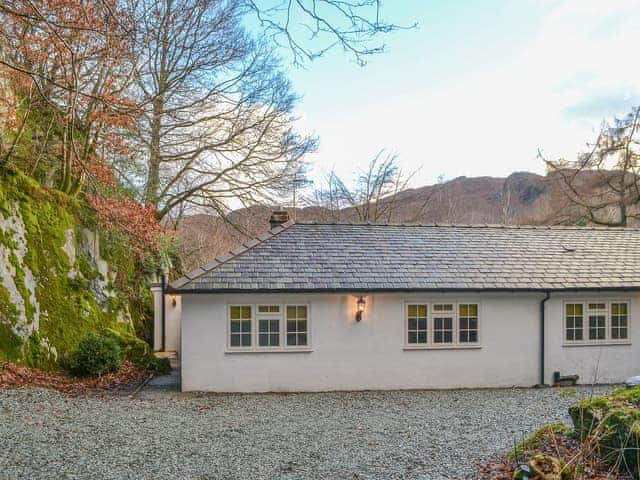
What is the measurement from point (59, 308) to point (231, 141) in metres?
7.78

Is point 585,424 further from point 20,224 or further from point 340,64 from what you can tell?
point 20,224

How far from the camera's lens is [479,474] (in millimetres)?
5293

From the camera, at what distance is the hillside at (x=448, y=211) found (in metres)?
19.4

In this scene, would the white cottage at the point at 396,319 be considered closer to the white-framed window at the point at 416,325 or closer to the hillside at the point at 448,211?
→ the white-framed window at the point at 416,325

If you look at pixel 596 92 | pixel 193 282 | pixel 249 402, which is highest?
pixel 596 92

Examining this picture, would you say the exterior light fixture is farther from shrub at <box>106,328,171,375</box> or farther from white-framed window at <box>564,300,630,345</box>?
shrub at <box>106,328,171,375</box>

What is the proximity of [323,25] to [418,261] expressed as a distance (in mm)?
8885

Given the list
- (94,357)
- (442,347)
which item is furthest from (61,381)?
(442,347)

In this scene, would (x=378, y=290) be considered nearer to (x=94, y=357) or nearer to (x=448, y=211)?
(x=94, y=357)

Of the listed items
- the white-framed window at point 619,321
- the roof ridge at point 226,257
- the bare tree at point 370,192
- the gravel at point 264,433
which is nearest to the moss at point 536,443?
the gravel at point 264,433

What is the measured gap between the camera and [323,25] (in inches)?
174

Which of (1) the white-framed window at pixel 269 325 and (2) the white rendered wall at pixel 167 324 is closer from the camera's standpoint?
(1) the white-framed window at pixel 269 325

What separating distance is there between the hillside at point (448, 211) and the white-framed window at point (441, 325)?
799 cm

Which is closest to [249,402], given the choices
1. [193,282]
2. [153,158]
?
[193,282]
